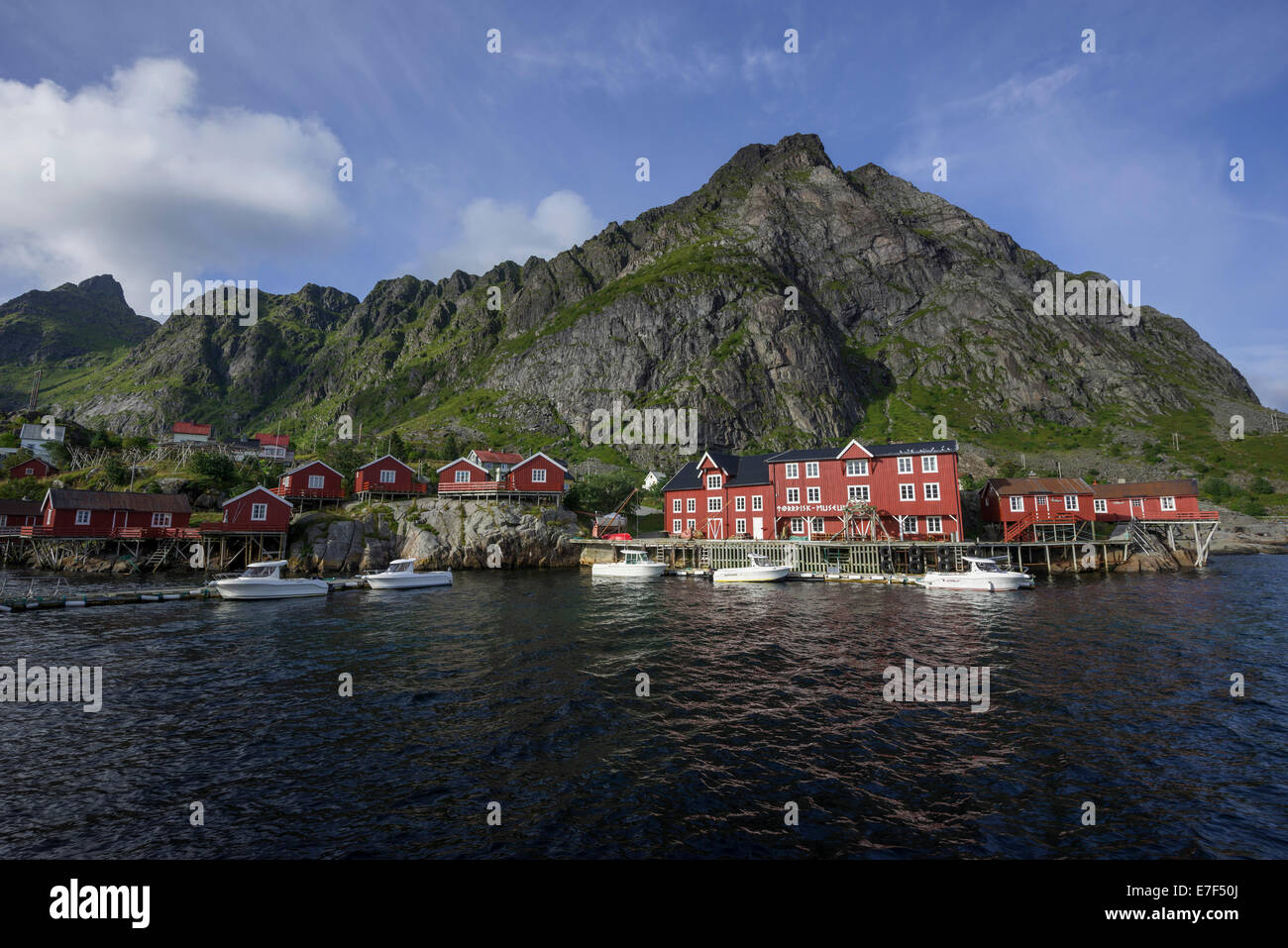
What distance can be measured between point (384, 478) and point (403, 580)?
33047mm

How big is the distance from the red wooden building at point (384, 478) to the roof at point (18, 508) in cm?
3492

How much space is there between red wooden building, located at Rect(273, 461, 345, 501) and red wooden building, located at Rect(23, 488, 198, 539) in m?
10.4

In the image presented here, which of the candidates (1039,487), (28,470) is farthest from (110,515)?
(1039,487)

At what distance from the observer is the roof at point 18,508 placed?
64.2 m

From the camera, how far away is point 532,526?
67.5m

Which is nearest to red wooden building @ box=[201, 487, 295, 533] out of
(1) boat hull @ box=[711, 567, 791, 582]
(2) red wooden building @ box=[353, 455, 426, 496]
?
(2) red wooden building @ box=[353, 455, 426, 496]

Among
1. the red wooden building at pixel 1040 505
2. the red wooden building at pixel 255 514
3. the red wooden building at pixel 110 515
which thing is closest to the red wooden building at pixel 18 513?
the red wooden building at pixel 110 515

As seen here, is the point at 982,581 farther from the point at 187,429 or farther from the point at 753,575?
the point at 187,429

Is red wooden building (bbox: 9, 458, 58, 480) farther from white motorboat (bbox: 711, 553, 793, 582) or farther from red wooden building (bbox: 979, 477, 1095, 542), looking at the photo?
red wooden building (bbox: 979, 477, 1095, 542)

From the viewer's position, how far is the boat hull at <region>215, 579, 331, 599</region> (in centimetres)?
4025

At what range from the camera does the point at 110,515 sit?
60.1 meters

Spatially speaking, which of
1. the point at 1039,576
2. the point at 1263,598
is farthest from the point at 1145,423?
the point at 1263,598

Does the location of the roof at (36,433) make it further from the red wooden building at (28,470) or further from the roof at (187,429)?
the roof at (187,429)

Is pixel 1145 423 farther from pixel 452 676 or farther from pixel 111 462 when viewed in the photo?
pixel 111 462
